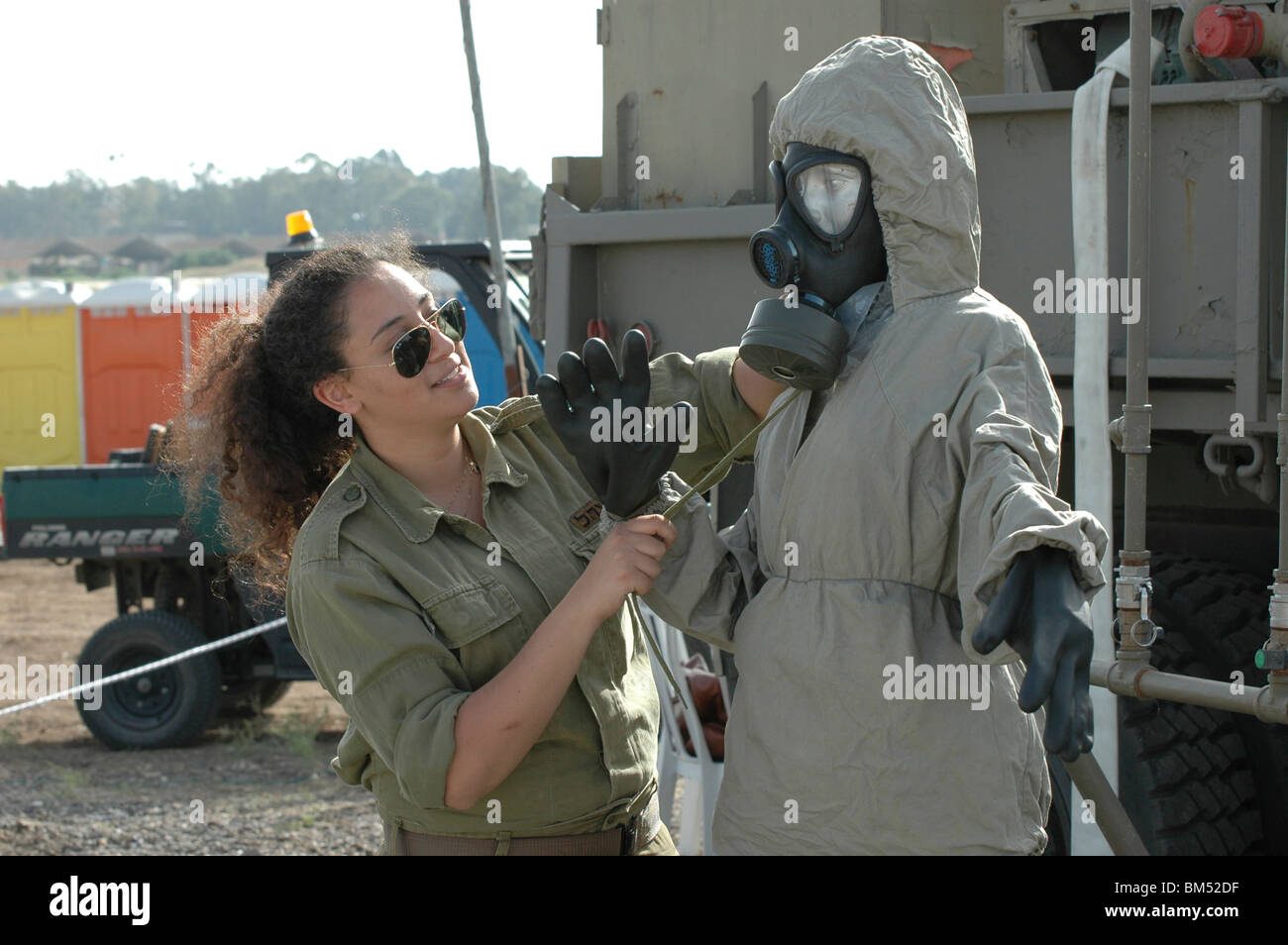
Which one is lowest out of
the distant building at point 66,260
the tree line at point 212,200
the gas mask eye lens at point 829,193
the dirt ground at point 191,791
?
the dirt ground at point 191,791

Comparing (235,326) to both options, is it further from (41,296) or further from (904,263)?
(41,296)

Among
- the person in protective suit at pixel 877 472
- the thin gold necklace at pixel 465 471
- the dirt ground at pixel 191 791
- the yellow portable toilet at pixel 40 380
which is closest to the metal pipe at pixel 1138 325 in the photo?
the person in protective suit at pixel 877 472

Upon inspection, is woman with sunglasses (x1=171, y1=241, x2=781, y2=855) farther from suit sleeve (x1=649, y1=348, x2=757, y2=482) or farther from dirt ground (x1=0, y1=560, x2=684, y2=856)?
dirt ground (x1=0, y1=560, x2=684, y2=856)

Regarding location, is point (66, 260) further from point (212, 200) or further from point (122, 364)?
point (122, 364)

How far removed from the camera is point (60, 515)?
7.29 metres

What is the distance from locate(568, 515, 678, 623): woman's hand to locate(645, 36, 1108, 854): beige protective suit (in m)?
0.17

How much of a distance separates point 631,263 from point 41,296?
13.6m

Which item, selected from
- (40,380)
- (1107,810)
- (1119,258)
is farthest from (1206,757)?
(40,380)

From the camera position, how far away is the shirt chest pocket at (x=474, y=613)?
221 cm

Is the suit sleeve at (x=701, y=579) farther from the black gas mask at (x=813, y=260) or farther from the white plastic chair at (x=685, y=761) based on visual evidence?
the white plastic chair at (x=685, y=761)

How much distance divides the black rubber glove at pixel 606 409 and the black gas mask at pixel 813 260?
16 cm

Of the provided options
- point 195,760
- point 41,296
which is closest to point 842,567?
point 195,760

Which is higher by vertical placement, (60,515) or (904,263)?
(904,263)

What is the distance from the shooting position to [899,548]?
189 cm
